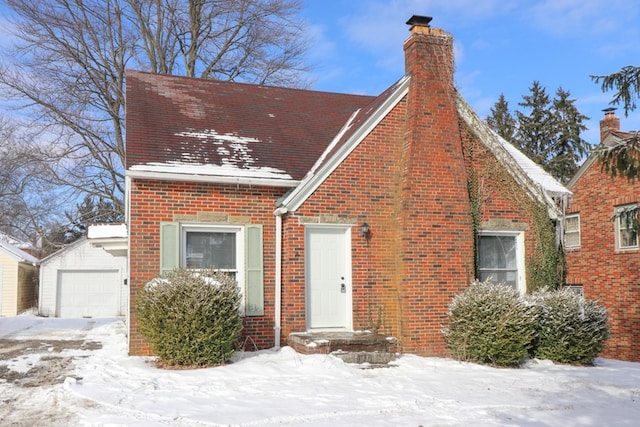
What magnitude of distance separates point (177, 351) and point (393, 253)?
4.46 m

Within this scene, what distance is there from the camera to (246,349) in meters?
10.3

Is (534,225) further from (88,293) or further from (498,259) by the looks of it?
(88,293)

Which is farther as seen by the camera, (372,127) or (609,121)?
(609,121)

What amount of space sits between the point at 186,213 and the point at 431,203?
4.49m

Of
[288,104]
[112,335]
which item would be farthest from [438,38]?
[112,335]

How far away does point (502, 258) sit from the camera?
1162 centimetres

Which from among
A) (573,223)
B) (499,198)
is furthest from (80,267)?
(573,223)

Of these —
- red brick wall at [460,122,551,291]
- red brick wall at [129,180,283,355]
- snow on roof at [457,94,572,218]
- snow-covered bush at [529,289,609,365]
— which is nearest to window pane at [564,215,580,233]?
A: snow on roof at [457,94,572,218]

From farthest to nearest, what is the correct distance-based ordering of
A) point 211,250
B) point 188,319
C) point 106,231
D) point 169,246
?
point 106,231, point 211,250, point 169,246, point 188,319

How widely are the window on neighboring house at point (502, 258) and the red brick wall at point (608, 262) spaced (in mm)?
7526

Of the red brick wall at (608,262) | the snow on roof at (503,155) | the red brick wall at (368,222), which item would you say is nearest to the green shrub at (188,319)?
the red brick wall at (368,222)

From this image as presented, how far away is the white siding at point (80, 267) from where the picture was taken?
25.5 m

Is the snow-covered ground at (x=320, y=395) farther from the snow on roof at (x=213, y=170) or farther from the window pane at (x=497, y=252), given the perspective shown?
the snow on roof at (x=213, y=170)

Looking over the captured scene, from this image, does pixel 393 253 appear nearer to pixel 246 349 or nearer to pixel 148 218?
pixel 246 349
